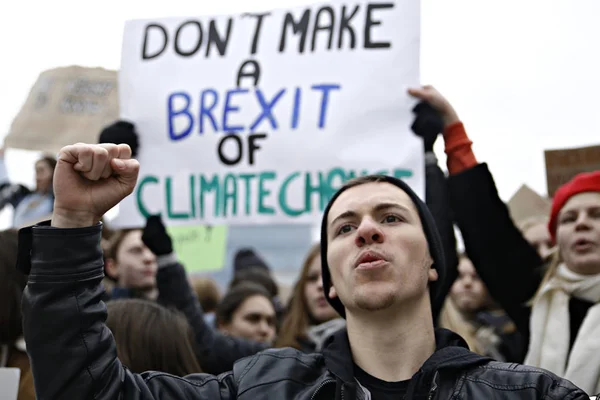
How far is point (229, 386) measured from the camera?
198 cm

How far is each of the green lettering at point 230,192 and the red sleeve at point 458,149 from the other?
39.0 inches

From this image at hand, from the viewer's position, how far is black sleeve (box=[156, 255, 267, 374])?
319cm

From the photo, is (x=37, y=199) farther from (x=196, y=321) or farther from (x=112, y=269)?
(x=196, y=321)

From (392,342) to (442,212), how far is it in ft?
3.40

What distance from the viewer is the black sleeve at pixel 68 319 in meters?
1.67

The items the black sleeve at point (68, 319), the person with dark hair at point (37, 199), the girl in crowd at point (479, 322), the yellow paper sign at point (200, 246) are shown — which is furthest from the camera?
the yellow paper sign at point (200, 246)

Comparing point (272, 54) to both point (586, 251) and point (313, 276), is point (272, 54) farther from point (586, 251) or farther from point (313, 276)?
point (586, 251)

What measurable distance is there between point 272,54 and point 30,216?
6.40ft

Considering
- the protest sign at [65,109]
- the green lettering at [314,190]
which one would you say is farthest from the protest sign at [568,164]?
the protest sign at [65,109]

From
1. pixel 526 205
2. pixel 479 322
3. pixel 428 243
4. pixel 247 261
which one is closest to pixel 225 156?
pixel 428 243

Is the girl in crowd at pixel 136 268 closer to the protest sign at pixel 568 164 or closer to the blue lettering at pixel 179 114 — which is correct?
the blue lettering at pixel 179 114

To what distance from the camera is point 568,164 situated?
3445 mm

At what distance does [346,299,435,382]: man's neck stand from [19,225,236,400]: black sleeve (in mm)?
683

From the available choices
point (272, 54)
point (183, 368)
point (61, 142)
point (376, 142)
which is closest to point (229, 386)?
point (183, 368)
